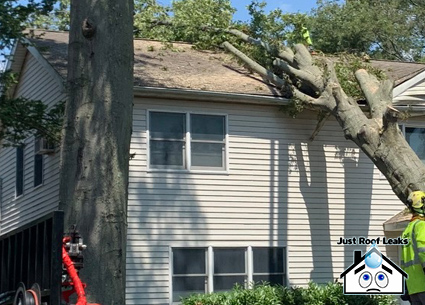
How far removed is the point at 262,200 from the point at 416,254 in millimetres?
9672

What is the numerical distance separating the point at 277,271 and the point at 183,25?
297 inches

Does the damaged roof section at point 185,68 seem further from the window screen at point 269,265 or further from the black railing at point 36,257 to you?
the black railing at point 36,257

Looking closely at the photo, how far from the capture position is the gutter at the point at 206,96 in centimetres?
1668

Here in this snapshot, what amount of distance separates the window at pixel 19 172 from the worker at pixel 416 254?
13001 mm

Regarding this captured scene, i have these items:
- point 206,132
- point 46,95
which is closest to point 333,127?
point 206,132

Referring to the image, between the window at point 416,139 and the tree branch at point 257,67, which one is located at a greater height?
the tree branch at point 257,67

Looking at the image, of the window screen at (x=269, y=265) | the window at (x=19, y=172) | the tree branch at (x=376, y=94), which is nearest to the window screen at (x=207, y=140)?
the window screen at (x=269, y=265)

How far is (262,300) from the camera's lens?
50.6 ft

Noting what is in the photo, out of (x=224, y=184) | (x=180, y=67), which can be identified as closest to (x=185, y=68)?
(x=180, y=67)

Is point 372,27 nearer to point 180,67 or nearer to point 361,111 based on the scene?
point 180,67

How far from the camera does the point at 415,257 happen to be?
827cm

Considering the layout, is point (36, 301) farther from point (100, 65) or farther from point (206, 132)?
point (206, 132)

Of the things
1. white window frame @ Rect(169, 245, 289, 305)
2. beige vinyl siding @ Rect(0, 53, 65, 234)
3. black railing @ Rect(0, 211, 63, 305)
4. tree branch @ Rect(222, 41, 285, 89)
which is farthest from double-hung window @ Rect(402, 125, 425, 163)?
black railing @ Rect(0, 211, 63, 305)

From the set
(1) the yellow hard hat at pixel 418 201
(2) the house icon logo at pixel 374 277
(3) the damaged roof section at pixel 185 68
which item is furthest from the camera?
A: (3) the damaged roof section at pixel 185 68
